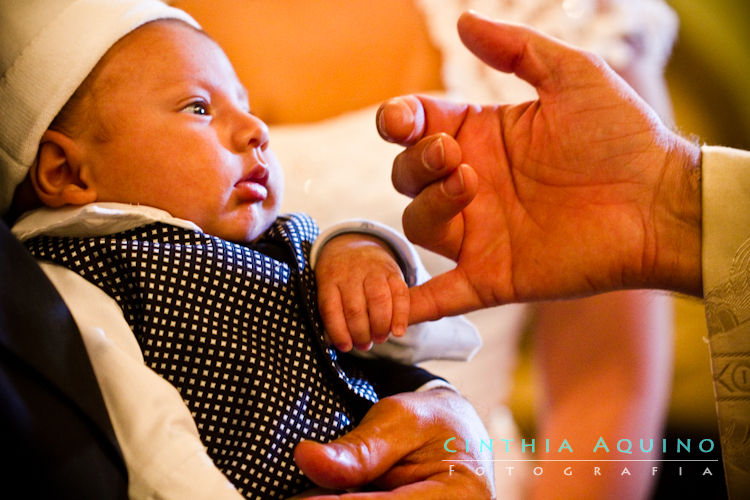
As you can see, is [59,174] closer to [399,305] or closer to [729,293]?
[399,305]

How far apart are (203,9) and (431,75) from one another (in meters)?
0.55

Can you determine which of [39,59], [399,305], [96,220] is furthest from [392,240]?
[39,59]

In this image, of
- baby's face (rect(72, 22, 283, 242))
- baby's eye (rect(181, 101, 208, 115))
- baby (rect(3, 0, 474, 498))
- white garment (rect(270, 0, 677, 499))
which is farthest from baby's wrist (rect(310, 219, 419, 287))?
white garment (rect(270, 0, 677, 499))

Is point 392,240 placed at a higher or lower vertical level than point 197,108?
lower

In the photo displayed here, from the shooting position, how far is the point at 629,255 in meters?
0.78

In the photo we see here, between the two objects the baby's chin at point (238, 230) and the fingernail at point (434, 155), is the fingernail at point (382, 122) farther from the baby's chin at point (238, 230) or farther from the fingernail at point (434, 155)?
the baby's chin at point (238, 230)

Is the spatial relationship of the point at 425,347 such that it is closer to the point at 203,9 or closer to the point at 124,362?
the point at 124,362

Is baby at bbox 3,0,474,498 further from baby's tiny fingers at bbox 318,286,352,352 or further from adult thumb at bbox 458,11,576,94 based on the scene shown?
adult thumb at bbox 458,11,576,94

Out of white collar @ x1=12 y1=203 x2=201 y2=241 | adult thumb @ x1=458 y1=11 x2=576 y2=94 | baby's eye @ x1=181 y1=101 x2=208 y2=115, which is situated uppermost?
adult thumb @ x1=458 y1=11 x2=576 y2=94

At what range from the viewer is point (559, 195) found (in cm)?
80

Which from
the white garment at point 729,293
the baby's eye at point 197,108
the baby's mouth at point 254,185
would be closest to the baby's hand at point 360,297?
the baby's mouth at point 254,185

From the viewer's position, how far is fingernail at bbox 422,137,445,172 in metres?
0.68

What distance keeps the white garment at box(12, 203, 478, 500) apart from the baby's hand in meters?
0.20

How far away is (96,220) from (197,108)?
19 centimetres
